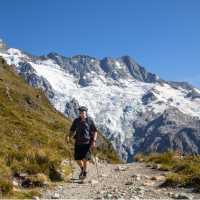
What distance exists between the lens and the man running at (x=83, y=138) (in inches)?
775

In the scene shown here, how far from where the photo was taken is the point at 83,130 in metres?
19.7

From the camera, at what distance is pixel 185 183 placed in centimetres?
1644

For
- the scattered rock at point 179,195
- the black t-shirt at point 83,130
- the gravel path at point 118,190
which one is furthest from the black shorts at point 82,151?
the scattered rock at point 179,195

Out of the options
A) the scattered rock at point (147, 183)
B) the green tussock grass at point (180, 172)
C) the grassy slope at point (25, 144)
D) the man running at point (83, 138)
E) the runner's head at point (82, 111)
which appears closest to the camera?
the green tussock grass at point (180, 172)

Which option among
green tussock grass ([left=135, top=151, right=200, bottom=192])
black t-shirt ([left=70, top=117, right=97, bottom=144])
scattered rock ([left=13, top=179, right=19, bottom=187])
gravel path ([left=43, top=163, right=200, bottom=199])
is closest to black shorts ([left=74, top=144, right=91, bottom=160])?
black t-shirt ([left=70, top=117, right=97, bottom=144])

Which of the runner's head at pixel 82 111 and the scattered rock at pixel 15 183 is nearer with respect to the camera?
the scattered rock at pixel 15 183

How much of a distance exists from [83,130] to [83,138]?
1.05 feet

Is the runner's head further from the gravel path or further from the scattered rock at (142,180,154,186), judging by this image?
the scattered rock at (142,180,154,186)

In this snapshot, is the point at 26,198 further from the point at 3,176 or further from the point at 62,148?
the point at 62,148

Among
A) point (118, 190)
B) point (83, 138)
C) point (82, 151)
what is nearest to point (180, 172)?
point (82, 151)

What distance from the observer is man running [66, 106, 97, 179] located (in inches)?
775

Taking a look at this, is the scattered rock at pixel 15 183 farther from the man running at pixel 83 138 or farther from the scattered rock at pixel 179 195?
the scattered rock at pixel 179 195

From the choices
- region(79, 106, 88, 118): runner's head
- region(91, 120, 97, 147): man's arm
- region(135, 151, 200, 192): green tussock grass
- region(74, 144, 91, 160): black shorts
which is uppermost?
region(79, 106, 88, 118): runner's head

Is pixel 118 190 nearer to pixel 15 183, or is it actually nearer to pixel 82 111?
pixel 15 183
